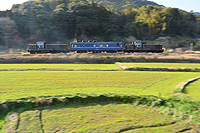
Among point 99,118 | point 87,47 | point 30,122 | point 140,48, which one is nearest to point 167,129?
point 99,118

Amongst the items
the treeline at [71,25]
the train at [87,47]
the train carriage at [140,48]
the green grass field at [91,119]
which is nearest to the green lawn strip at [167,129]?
the green grass field at [91,119]

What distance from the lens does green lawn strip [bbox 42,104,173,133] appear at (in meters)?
5.91

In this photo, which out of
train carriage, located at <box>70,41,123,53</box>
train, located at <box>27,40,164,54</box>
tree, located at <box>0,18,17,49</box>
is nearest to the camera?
train, located at <box>27,40,164,54</box>

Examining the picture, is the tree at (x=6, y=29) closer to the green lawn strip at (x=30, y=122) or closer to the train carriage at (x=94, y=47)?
the train carriage at (x=94, y=47)

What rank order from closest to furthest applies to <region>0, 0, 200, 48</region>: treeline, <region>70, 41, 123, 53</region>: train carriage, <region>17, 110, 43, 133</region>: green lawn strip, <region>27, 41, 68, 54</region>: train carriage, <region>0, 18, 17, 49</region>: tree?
<region>17, 110, 43, 133</region>: green lawn strip → <region>27, 41, 68, 54</region>: train carriage → <region>70, 41, 123, 53</region>: train carriage → <region>0, 18, 17, 49</region>: tree → <region>0, 0, 200, 48</region>: treeline

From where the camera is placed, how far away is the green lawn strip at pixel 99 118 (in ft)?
19.4

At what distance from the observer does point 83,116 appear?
6789 mm

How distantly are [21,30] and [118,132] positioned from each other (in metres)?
55.5

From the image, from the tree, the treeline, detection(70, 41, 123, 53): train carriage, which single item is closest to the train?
detection(70, 41, 123, 53): train carriage

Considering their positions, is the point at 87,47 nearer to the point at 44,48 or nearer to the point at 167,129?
the point at 44,48

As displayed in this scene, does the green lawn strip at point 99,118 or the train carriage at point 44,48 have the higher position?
the train carriage at point 44,48

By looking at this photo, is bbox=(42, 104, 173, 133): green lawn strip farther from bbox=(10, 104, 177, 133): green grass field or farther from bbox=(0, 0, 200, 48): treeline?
bbox=(0, 0, 200, 48): treeline

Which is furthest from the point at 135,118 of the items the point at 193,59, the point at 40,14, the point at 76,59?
the point at 40,14

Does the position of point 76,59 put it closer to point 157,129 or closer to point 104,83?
point 104,83
